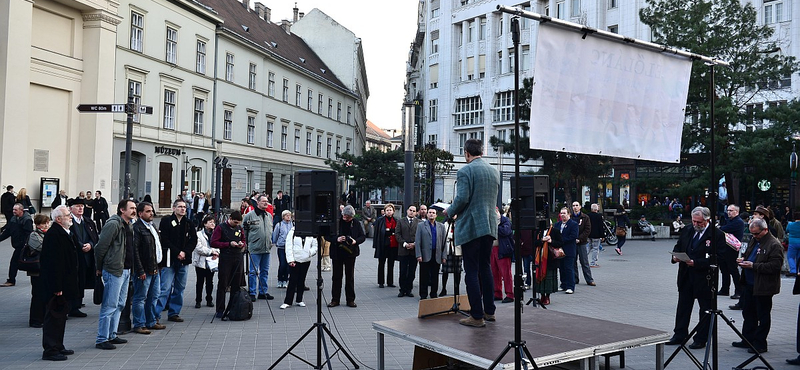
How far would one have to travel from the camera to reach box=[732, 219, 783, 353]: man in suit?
25.7 feet

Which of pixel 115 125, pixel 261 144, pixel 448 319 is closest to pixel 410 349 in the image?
pixel 448 319

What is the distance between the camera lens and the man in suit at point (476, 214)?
6.41 m

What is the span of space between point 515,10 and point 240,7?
164 ft

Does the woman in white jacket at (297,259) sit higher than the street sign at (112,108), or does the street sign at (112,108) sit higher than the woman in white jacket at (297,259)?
the street sign at (112,108)

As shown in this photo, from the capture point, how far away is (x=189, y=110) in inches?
1555

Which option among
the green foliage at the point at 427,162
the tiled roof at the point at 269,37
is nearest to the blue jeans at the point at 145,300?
the green foliage at the point at 427,162

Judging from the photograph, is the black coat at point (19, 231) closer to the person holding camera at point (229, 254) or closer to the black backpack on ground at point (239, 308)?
the person holding camera at point (229, 254)

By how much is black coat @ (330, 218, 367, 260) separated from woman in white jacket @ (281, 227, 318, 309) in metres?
0.39

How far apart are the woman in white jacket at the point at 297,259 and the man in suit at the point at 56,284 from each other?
4.13 meters

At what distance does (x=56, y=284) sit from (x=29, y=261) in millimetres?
2364

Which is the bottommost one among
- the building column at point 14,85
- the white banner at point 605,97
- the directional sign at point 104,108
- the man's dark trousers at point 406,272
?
the man's dark trousers at point 406,272

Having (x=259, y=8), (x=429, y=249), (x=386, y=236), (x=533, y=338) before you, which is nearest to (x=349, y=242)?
(x=429, y=249)

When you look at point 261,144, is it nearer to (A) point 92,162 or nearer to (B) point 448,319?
(A) point 92,162

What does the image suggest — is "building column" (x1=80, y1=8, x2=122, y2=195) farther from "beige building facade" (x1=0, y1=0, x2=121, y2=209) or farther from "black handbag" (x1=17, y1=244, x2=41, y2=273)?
"black handbag" (x1=17, y1=244, x2=41, y2=273)
